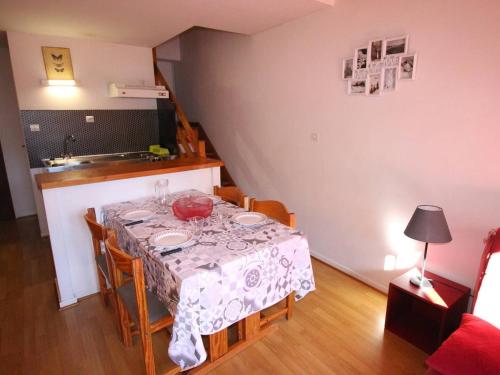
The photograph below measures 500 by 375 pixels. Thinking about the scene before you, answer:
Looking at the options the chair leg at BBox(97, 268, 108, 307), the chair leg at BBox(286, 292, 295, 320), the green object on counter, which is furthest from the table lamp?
the green object on counter

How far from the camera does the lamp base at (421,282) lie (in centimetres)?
186

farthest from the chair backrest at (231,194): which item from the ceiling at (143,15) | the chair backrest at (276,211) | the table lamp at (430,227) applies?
the ceiling at (143,15)

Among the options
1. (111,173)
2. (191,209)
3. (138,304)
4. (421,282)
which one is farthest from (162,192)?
(421,282)

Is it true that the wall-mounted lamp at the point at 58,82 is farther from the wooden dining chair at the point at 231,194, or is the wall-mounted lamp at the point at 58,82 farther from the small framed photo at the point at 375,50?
the small framed photo at the point at 375,50

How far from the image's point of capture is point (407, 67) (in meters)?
1.97

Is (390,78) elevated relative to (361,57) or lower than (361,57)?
lower

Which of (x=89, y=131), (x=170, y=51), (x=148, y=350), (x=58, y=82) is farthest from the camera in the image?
(x=170, y=51)

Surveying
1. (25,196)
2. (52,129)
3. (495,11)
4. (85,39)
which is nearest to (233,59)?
(85,39)

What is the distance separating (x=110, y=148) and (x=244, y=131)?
6.13 ft

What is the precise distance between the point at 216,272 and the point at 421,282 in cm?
135

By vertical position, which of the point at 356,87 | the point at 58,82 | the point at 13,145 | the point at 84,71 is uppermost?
the point at 84,71

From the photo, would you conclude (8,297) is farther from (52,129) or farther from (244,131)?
(244,131)

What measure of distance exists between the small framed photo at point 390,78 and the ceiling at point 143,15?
77cm

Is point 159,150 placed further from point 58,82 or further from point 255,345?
point 255,345
